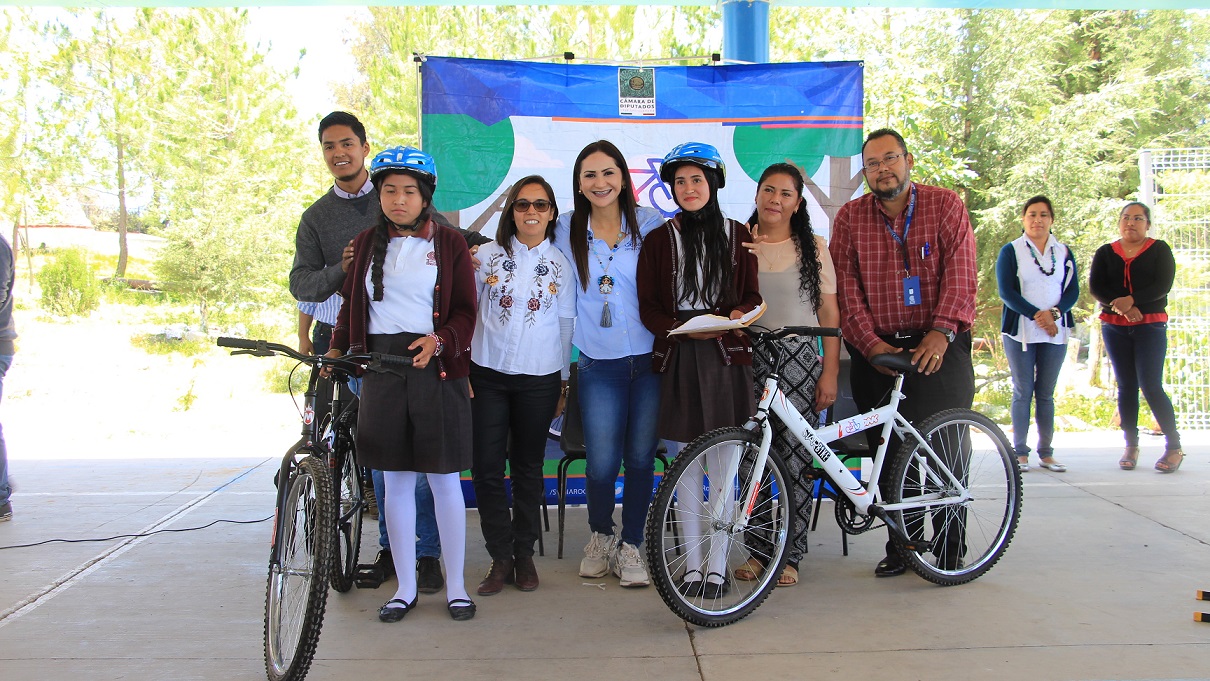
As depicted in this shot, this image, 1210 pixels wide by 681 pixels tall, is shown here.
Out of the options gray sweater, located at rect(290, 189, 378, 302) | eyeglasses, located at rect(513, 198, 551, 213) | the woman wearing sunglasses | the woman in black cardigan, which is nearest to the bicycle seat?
the woman wearing sunglasses

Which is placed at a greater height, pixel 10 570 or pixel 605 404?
pixel 605 404

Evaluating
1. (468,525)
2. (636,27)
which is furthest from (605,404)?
(636,27)

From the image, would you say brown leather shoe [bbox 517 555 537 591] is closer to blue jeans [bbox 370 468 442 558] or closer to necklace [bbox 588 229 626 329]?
blue jeans [bbox 370 468 442 558]

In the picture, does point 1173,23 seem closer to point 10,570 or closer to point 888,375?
point 888,375

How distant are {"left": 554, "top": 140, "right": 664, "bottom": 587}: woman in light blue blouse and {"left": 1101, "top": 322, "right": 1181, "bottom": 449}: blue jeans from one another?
4170 mm

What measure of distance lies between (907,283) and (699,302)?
3.06 feet

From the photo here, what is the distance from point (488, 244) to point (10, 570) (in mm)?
2539

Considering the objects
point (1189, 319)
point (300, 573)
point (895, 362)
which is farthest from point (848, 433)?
point (1189, 319)

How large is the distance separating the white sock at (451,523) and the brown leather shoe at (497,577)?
221 mm

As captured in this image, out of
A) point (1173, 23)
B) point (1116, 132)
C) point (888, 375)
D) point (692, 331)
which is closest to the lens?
point (692, 331)

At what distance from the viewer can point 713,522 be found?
10.6 feet

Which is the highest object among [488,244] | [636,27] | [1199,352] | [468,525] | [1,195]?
[636,27]

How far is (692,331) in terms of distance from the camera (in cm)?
332

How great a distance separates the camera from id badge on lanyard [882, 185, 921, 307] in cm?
376
